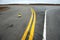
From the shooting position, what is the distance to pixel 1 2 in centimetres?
2200

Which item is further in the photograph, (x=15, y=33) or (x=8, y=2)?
(x=8, y=2)

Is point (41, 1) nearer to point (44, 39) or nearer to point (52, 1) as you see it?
point (52, 1)

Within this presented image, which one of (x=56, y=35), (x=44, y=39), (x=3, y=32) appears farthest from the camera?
(x=3, y=32)

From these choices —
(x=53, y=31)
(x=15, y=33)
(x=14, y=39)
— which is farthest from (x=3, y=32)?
(x=53, y=31)

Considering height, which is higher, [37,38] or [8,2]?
[8,2]

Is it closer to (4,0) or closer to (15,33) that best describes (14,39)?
(15,33)

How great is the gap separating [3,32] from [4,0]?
48.6ft

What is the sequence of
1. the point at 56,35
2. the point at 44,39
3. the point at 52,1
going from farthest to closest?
1. the point at 52,1
2. the point at 56,35
3. the point at 44,39

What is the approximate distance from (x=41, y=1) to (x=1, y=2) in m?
6.08

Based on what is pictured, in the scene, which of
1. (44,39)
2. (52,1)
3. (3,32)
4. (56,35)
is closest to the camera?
(44,39)

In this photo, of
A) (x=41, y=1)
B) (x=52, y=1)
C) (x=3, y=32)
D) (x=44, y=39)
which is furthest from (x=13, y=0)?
(x=44, y=39)

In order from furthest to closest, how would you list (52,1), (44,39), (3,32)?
(52,1)
(3,32)
(44,39)

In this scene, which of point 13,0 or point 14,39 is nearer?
point 14,39

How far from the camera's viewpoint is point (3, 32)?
25.5 ft
